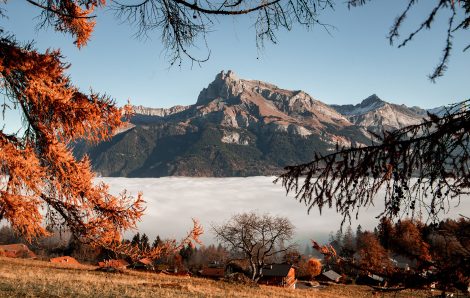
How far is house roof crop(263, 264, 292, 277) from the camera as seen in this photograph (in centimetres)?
5847

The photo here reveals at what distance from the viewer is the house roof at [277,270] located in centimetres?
5847

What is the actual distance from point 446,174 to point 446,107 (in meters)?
0.60

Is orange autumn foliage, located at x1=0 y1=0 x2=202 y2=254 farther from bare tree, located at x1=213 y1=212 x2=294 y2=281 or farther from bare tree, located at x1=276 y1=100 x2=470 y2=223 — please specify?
bare tree, located at x1=213 y1=212 x2=294 y2=281

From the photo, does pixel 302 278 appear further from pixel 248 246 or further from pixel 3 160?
pixel 3 160

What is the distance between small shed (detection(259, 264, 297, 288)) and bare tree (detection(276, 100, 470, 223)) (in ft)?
184

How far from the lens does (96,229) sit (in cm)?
724

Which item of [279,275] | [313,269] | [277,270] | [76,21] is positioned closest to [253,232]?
[279,275]

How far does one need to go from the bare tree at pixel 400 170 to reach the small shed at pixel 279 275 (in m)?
56.1

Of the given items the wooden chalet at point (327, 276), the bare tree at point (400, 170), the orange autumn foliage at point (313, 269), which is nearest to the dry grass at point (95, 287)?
the bare tree at point (400, 170)

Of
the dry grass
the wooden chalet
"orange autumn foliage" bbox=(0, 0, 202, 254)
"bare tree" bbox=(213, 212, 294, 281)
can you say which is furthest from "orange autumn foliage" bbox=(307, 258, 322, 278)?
"orange autumn foliage" bbox=(0, 0, 202, 254)

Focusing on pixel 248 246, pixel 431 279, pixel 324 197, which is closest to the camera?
pixel 431 279

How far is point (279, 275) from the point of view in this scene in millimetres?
58062

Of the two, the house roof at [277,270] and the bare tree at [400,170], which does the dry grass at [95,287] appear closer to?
the bare tree at [400,170]

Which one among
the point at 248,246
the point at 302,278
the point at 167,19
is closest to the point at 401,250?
the point at 167,19
